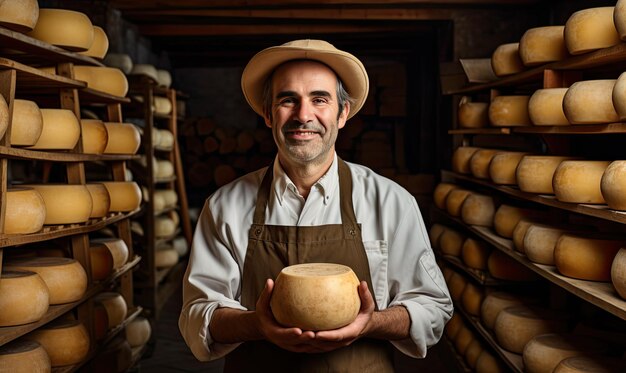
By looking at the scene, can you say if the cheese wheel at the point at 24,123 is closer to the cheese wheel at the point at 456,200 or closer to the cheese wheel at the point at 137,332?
the cheese wheel at the point at 137,332

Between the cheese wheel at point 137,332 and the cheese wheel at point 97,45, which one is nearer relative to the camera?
the cheese wheel at point 97,45

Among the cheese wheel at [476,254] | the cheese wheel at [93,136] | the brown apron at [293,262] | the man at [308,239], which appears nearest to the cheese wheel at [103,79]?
the cheese wheel at [93,136]

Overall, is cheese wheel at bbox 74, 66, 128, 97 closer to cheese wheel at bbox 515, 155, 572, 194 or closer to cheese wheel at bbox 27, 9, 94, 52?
cheese wheel at bbox 27, 9, 94, 52

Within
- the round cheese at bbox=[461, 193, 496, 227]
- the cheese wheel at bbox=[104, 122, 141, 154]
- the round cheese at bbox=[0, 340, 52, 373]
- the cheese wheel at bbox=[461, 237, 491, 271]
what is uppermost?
the cheese wheel at bbox=[104, 122, 141, 154]

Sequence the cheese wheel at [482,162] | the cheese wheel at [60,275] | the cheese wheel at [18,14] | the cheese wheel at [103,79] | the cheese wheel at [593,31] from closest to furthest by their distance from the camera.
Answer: the cheese wheel at [18,14] < the cheese wheel at [593,31] < the cheese wheel at [60,275] < the cheese wheel at [103,79] < the cheese wheel at [482,162]

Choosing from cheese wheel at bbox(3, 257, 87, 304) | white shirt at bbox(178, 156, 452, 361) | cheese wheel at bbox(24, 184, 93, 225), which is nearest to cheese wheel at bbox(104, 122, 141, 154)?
cheese wheel at bbox(24, 184, 93, 225)

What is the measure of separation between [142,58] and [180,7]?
1.68 m

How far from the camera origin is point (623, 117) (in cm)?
223

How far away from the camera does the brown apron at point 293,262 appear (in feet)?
6.56

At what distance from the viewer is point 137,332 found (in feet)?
14.4

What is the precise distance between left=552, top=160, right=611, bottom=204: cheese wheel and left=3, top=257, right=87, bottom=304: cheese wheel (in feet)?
6.86

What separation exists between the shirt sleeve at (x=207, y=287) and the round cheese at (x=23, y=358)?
865mm

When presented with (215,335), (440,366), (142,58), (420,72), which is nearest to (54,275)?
(215,335)

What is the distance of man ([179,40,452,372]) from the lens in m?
1.99
